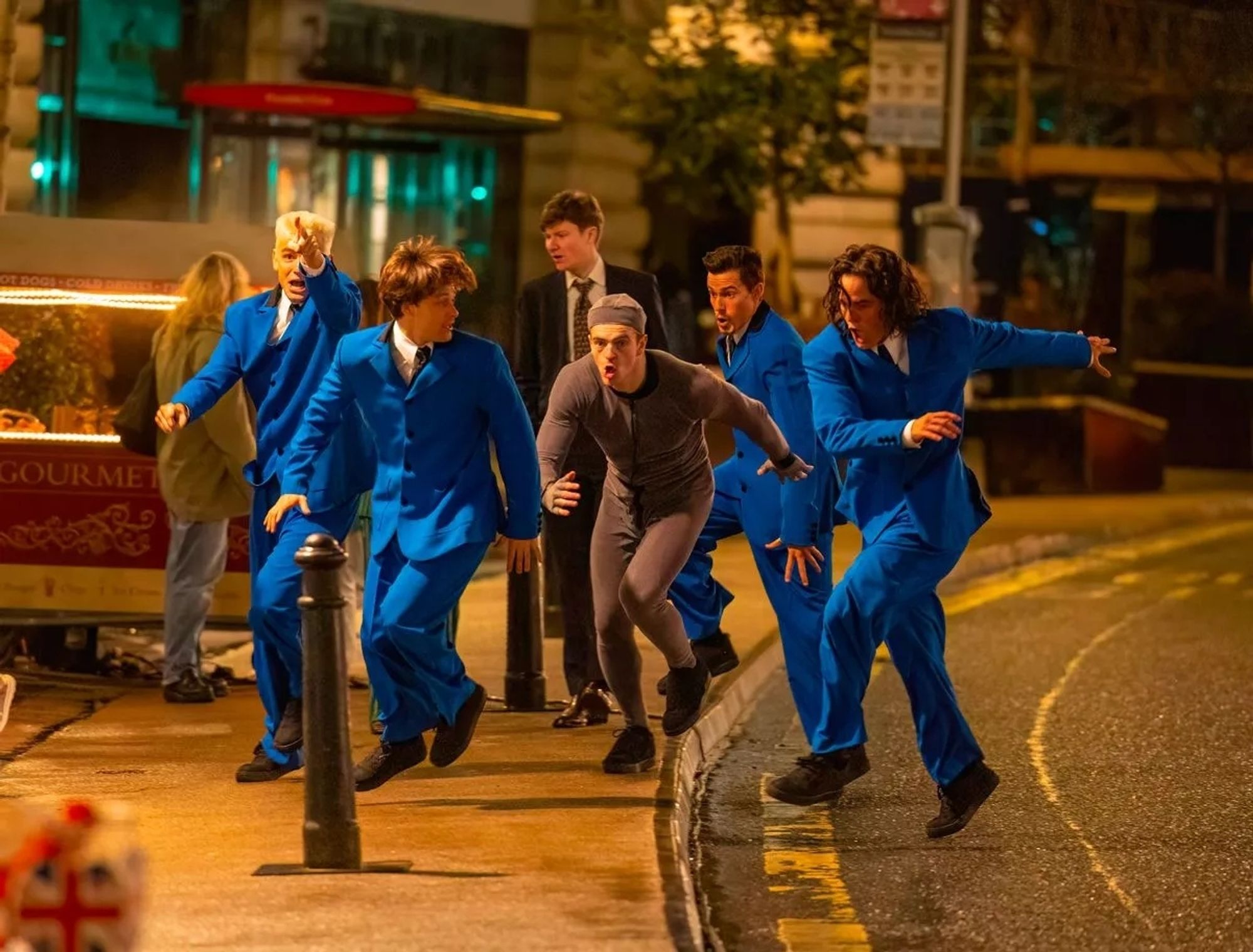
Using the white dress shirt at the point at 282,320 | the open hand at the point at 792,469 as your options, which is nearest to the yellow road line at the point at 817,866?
the open hand at the point at 792,469

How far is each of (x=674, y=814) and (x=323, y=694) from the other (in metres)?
1.49

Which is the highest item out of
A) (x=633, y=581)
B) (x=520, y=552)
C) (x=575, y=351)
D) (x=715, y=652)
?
(x=575, y=351)

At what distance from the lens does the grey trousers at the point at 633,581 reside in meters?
8.70

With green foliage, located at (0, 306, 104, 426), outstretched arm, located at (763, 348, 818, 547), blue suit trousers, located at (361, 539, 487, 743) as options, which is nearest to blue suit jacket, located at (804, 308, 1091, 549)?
outstretched arm, located at (763, 348, 818, 547)

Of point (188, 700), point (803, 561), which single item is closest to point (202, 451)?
point (188, 700)

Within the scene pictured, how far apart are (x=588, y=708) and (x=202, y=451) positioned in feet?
6.15

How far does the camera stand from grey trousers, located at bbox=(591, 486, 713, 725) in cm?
870

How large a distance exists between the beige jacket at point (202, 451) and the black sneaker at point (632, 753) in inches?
91.2

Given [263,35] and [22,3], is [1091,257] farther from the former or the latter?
[22,3]

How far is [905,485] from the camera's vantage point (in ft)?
27.6

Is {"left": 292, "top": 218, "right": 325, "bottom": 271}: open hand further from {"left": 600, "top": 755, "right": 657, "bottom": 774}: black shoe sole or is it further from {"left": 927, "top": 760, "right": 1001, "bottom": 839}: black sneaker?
{"left": 927, "top": 760, "right": 1001, "bottom": 839}: black sneaker

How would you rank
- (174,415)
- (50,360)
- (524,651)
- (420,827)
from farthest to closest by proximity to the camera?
(50,360) → (524,651) → (174,415) → (420,827)

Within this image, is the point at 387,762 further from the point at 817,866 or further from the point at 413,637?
the point at 817,866

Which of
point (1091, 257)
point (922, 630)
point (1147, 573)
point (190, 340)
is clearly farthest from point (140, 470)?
point (1091, 257)
